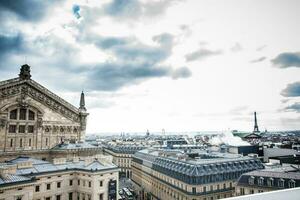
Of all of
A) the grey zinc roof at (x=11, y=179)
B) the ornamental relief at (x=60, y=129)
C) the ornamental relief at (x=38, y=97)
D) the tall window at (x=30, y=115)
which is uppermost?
the ornamental relief at (x=38, y=97)

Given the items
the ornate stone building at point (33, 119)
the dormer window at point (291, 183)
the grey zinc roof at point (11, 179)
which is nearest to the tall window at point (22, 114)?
the ornate stone building at point (33, 119)

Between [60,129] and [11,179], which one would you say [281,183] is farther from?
[60,129]

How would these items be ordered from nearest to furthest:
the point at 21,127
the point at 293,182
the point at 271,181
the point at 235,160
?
the point at 293,182 < the point at 271,181 < the point at 21,127 < the point at 235,160

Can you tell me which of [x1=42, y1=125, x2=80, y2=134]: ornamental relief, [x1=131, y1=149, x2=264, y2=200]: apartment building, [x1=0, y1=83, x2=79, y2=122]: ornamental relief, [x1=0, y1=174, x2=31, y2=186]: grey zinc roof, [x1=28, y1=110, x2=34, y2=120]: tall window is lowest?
[x1=131, y1=149, x2=264, y2=200]: apartment building

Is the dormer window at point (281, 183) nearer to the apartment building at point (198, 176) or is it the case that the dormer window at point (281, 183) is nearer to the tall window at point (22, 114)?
the apartment building at point (198, 176)

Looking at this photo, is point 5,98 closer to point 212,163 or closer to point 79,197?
point 79,197

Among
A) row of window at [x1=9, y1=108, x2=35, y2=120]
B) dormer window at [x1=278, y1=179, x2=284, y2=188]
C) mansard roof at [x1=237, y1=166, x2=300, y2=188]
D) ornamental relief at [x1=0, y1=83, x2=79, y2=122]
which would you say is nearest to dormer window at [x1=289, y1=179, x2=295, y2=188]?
mansard roof at [x1=237, y1=166, x2=300, y2=188]

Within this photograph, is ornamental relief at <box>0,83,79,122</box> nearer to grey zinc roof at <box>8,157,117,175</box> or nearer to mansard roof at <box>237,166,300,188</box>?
grey zinc roof at <box>8,157,117,175</box>

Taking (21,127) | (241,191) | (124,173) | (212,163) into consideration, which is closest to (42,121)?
(21,127)
